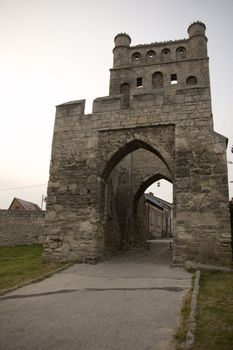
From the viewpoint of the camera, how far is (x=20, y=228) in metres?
17.6

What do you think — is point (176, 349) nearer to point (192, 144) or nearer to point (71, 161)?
point (192, 144)

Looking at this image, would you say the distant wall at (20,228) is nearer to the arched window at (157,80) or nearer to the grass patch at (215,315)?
the arched window at (157,80)

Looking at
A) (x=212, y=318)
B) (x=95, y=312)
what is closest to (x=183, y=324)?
(x=212, y=318)

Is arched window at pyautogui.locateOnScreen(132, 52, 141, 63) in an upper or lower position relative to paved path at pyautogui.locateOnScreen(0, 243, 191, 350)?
upper

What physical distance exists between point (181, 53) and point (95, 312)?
20462 millimetres

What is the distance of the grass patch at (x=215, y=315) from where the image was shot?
3.04m

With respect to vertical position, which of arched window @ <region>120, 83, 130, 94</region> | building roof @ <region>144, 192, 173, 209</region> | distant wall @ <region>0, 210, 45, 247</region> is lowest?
distant wall @ <region>0, 210, 45, 247</region>

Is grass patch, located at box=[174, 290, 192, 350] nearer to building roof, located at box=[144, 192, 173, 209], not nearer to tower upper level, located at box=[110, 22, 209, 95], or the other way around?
tower upper level, located at box=[110, 22, 209, 95]

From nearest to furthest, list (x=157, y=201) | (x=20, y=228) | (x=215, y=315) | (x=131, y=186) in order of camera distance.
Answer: (x=215, y=315)
(x=131, y=186)
(x=20, y=228)
(x=157, y=201)

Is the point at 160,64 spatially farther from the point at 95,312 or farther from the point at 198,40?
the point at 95,312

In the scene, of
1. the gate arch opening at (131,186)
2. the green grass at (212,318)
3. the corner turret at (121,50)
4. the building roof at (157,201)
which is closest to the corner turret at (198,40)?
the corner turret at (121,50)

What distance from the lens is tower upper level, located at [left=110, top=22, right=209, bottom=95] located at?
792 inches

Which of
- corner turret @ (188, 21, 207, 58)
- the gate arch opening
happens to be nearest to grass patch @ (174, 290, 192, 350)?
the gate arch opening

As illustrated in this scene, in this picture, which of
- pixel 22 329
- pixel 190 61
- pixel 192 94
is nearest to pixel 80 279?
pixel 22 329
